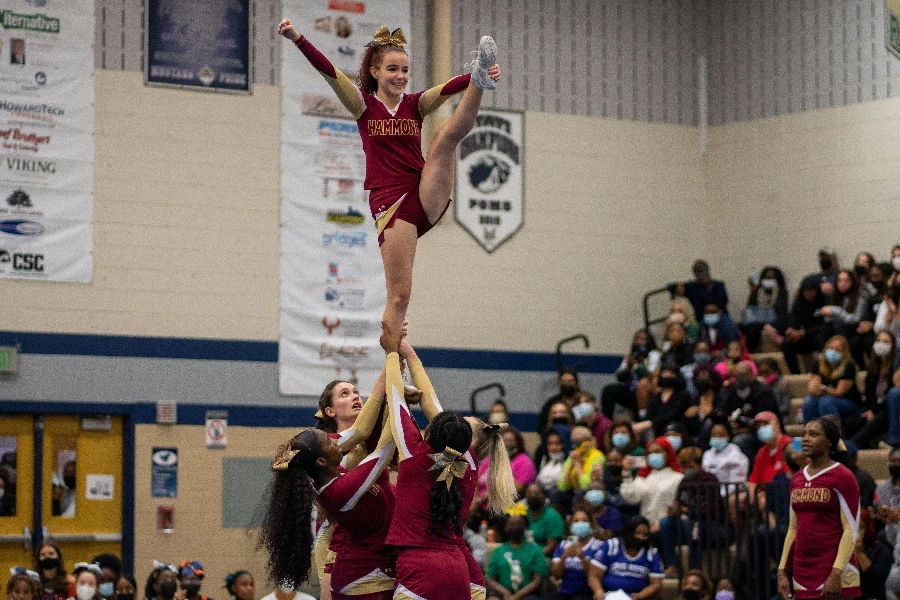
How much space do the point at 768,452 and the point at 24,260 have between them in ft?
25.2

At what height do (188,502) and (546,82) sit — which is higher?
(546,82)

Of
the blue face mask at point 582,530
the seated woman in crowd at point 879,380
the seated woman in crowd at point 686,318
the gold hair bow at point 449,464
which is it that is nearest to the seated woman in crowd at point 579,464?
the blue face mask at point 582,530

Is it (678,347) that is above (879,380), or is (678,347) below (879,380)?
above

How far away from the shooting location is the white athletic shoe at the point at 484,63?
6.58 m

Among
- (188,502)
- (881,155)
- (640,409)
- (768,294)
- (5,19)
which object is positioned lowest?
(188,502)

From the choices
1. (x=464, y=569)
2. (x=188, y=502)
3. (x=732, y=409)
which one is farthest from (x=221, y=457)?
(x=464, y=569)

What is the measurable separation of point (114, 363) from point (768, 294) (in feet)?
24.7

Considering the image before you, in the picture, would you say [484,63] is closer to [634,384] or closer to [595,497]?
[595,497]

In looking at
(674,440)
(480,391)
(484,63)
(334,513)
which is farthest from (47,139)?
(484,63)

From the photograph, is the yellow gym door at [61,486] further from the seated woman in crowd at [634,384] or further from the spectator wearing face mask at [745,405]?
the spectator wearing face mask at [745,405]

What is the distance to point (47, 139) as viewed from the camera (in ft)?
50.6

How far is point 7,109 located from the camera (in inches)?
601

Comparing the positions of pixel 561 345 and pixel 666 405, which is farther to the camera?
A: pixel 561 345

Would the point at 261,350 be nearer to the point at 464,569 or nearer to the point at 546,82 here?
the point at 546,82
